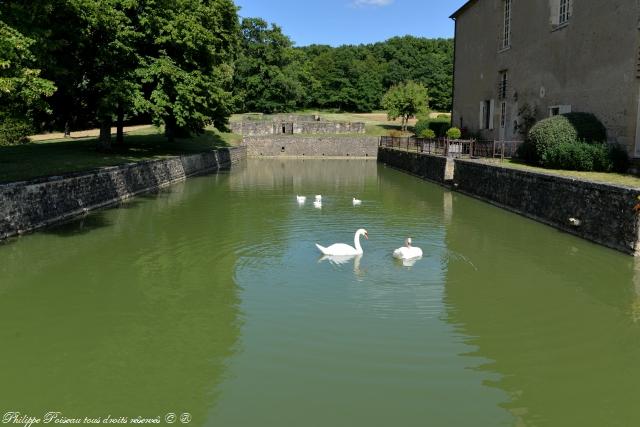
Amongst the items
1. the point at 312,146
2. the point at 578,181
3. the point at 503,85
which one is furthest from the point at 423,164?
the point at 312,146

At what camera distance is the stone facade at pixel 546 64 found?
1939 cm

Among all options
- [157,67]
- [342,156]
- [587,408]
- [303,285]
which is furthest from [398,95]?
[587,408]

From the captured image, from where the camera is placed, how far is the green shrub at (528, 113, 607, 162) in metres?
19.8

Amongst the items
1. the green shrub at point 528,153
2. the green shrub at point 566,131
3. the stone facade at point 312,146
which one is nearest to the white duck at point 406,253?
the green shrub at point 566,131

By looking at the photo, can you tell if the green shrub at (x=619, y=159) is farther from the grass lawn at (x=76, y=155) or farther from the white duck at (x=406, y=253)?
the grass lawn at (x=76, y=155)

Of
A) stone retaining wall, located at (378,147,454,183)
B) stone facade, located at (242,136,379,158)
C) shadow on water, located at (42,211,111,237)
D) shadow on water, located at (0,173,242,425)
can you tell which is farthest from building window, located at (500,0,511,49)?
shadow on water, located at (42,211,111,237)

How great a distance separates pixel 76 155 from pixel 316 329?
2319cm

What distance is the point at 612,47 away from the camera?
65.6 feet

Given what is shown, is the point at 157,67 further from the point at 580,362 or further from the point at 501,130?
the point at 580,362

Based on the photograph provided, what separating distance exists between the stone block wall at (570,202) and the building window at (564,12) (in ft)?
25.4

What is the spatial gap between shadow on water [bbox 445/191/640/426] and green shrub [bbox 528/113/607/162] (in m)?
6.40

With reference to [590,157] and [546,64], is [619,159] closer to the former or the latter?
[590,157]

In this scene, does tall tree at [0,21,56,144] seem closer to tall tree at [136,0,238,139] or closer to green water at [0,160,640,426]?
green water at [0,160,640,426]

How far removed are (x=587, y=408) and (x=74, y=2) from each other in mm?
20345
